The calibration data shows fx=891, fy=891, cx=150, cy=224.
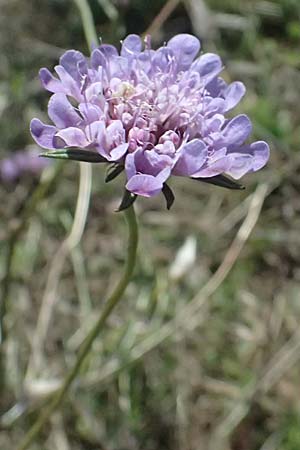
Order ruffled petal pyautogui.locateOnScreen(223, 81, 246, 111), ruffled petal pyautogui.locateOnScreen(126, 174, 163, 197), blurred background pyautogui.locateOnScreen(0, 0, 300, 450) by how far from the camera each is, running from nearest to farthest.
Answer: ruffled petal pyautogui.locateOnScreen(126, 174, 163, 197) < ruffled petal pyautogui.locateOnScreen(223, 81, 246, 111) < blurred background pyautogui.locateOnScreen(0, 0, 300, 450)

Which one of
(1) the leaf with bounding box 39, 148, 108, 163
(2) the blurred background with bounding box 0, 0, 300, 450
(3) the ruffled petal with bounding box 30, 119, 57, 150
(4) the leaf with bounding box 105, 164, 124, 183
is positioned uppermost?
(3) the ruffled petal with bounding box 30, 119, 57, 150

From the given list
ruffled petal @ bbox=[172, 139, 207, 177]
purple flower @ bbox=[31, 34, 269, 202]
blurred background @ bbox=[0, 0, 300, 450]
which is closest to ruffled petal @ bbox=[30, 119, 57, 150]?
purple flower @ bbox=[31, 34, 269, 202]

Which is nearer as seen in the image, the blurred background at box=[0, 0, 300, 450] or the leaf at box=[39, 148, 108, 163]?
the leaf at box=[39, 148, 108, 163]

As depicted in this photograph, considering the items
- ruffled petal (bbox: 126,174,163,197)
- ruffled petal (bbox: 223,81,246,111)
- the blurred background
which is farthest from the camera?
the blurred background

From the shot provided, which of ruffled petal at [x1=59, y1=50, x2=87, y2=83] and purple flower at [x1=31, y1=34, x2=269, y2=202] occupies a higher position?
ruffled petal at [x1=59, y1=50, x2=87, y2=83]

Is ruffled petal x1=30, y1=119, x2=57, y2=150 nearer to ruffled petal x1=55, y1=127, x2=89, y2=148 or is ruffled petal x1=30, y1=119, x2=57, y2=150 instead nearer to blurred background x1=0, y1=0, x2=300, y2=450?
ruffled petal x1=55, y1=127, x2=89, y2=148

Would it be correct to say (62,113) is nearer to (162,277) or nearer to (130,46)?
(130,46)

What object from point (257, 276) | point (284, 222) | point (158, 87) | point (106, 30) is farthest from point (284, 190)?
point (158, 87)

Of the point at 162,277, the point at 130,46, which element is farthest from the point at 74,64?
the point at 162,277
